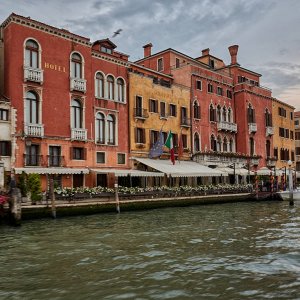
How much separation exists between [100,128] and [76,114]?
80.8 inches

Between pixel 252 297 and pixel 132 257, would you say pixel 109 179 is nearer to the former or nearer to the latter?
pixel 132 257

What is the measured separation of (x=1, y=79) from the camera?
2316 centimetres

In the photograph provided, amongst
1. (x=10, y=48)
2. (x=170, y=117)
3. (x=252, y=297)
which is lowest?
(x=252, y=297)

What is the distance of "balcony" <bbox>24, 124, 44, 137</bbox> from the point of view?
72.6 ft

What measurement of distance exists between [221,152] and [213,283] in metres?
26.9

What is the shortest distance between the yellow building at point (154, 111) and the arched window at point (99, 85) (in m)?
2.38

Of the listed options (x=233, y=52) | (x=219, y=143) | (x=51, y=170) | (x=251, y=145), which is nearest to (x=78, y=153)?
(x=51, y=170)

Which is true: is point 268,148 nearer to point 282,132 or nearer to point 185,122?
point 282,132

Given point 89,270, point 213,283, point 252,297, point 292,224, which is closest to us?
point 252,297

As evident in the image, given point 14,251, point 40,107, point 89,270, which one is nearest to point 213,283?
point 89,270

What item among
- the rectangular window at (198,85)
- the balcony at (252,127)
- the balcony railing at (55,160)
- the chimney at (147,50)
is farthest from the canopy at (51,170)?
the balcony at (252,127)

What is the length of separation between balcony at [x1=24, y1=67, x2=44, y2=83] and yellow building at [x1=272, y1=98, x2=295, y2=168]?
90.2 feet

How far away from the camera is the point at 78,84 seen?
24.9 m

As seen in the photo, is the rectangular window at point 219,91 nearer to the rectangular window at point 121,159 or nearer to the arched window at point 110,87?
the arched window at point 110,87
